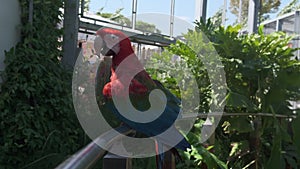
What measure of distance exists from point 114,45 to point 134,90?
0.18 m

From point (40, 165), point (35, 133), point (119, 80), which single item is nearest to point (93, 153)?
point (119, 80)

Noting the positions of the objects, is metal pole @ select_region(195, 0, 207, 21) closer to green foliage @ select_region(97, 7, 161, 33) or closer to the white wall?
Result: green foliage @ select_region(97, 7, 161, 33)

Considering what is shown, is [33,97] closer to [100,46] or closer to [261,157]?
[100,46]

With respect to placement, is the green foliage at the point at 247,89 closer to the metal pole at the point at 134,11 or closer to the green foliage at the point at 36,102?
the green foliage at the point at 36,102

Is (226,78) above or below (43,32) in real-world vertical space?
below

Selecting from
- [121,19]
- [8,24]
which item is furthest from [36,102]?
[121,19]

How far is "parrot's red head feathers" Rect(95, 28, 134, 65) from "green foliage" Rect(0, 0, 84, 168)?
1023mm

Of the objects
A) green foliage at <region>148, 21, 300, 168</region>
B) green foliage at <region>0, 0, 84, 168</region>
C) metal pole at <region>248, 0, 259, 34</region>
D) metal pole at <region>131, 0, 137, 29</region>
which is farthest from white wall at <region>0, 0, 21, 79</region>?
metal pole at <region>248, 0, 259, 34</region>

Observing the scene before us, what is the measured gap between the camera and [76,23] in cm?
302

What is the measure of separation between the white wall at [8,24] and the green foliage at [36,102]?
1.8 inches

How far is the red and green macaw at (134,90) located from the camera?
45.6 inches

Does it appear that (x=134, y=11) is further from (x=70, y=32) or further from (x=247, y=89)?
(x=247, y=89)

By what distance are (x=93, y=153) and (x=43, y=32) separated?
196 centimetres

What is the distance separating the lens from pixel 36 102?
236 cm
